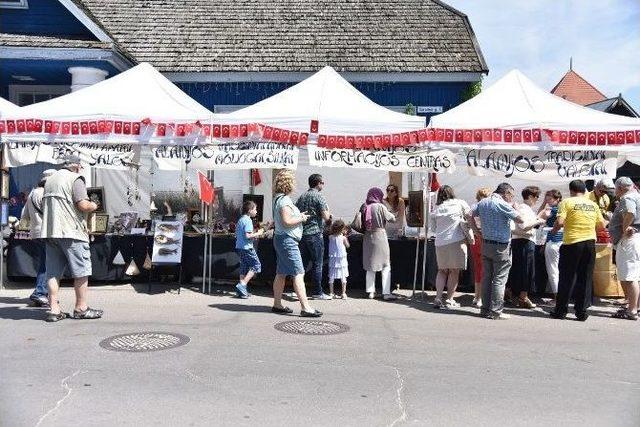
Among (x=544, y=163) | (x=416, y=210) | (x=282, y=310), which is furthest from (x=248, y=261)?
(x=544, y=163)

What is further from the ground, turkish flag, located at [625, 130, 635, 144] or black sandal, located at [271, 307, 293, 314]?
turkish flag, located at [625, 130, 635, 144]

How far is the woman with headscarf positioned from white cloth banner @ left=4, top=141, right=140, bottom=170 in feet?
12.5

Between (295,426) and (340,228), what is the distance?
4.97 m

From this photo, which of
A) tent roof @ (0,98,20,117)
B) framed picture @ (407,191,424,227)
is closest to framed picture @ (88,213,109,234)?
tent roof @ (0,98,20,117)

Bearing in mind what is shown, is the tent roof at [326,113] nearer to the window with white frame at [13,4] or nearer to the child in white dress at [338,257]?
the child in white dress at [338,257]

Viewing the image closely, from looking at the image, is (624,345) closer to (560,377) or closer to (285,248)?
(560,377)

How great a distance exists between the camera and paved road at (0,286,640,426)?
4.16m

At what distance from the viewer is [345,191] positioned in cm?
1296

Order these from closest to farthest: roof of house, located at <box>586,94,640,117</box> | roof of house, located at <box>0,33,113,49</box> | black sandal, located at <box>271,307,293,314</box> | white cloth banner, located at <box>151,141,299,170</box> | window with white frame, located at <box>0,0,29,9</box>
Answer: black sandal, located at <box>271,307,293,314</box>
white cloth banner, located at <box>151,141,299,170</box>
roof of house, located at <box>0,33,113,49</box>
window with white frame, located at <box>0,0,29,9</box>
roof of house, located at <box>586,94,640,117</box>

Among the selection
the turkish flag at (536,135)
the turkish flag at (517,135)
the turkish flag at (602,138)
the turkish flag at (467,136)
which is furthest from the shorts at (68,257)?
the turkish flag at (602,138)

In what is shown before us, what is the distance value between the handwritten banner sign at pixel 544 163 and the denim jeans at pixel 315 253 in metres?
2.60

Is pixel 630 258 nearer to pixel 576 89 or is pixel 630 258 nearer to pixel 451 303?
pixel 451 303

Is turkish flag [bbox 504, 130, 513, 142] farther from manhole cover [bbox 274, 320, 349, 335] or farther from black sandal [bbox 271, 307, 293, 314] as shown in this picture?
black sandal [bbox 271, 307, 293, 314]

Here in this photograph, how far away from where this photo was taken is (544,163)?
29.1 ft
